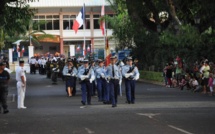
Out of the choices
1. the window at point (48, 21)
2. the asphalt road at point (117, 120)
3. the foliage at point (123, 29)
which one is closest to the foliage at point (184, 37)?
the foliage at point (123, 29)

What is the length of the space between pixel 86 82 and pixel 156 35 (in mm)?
21194

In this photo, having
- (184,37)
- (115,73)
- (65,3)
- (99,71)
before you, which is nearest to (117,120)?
(115,73)

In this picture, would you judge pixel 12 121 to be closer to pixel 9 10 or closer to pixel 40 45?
pixel 9 10

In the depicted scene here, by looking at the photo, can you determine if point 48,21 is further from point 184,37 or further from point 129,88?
point 129,88

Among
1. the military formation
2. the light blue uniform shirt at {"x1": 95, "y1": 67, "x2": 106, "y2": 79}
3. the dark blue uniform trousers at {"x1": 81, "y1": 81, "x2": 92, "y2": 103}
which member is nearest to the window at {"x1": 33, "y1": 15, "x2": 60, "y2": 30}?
the military formation

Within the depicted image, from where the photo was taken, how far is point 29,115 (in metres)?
18.1

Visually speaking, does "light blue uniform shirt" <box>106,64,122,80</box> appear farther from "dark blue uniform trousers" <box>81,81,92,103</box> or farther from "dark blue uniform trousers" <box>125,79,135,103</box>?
"dark blue uniform trousers" <box>81,81,92,103</box>

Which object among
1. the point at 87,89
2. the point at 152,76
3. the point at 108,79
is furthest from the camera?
the point at 152,76

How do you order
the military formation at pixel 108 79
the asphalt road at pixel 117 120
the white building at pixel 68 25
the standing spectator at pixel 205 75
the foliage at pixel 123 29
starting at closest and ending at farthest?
1. the asphalt road at pixel 117 120
2. the military formation at pixel 108 79
3. the standing spectator at pixel 205 75
4. the foliage at pixel 123 29
5. the white building at pixel 68 25

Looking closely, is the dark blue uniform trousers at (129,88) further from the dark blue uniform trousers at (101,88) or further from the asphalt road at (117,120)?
the dark blue uniform trousers at (101,88)

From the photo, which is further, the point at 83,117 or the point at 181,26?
the point at 181,26

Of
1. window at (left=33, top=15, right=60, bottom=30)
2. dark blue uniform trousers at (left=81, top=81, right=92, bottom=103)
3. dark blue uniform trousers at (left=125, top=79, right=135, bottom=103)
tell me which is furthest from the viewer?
window at (left=33, top=15, right=60, bottom=30)

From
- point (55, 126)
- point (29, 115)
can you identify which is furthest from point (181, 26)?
point (55, 126)

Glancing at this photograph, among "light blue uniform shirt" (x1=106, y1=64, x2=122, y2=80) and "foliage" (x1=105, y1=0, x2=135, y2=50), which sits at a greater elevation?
"foliage" (x1=105, y1=0, x2=135, y2=50)
